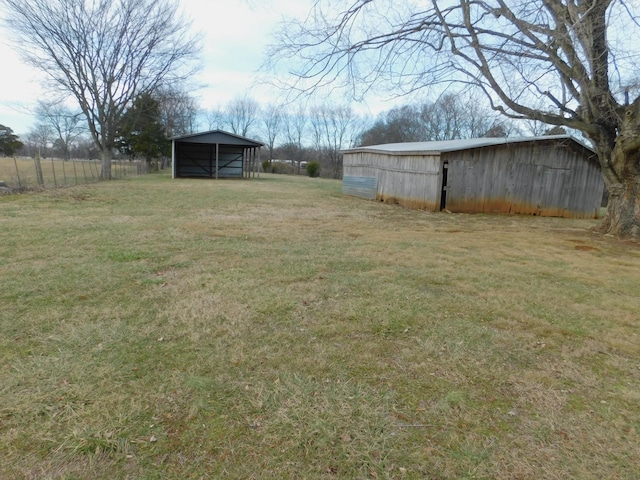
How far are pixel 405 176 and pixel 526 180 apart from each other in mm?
4070

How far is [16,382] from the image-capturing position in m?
2.12

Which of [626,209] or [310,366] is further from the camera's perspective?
[626,209]

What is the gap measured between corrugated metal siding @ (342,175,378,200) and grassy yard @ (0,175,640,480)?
10576 mm

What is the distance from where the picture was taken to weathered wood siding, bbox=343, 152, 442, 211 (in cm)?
1198

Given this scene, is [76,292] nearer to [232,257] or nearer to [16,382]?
[16,382]

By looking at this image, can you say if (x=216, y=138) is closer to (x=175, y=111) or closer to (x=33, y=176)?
(x=33, y=176)

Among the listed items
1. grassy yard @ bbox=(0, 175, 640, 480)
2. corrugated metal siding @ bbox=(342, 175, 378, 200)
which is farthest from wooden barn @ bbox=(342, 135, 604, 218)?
grassy yard @ bbox=(0, 175, 640, 480)

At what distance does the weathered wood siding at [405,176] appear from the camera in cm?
1198

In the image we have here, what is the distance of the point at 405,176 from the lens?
13.3 m

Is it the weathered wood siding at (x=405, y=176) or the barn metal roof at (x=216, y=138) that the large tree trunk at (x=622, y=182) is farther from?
the barn metal roof at (x=216, y=138)

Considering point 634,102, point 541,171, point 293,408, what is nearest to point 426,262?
point 293,408

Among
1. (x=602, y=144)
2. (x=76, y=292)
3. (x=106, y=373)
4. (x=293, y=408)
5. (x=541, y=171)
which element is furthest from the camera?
(x=541, y=171)

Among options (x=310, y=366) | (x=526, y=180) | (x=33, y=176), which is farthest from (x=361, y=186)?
(x=310, y=366)

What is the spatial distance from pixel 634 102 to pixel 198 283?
8701 millimetres
